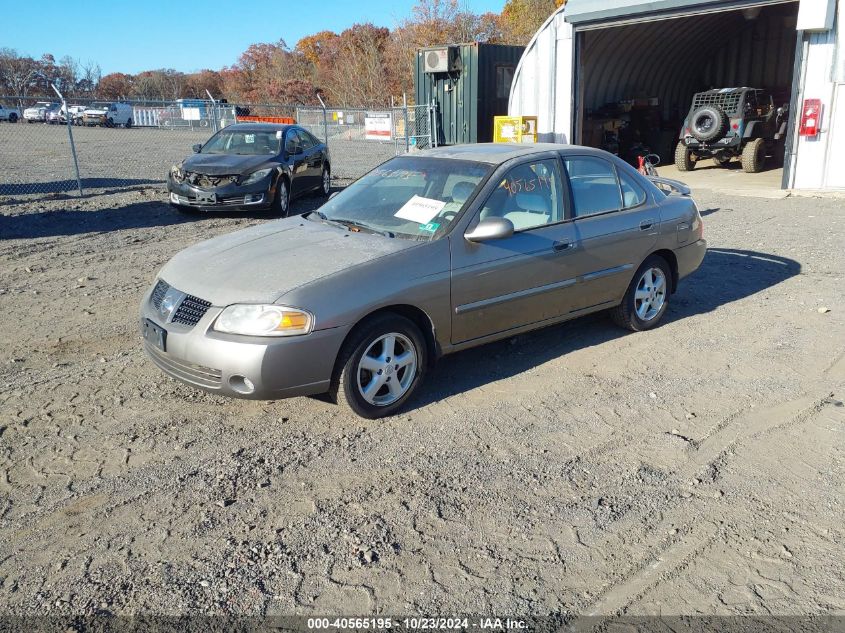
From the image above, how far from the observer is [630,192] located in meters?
6.03

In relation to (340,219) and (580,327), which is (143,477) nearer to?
(340,219)

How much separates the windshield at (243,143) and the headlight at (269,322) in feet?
30.6

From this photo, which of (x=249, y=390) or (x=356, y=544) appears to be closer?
(x=356, y=544)

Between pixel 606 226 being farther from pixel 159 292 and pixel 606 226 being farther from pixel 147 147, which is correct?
pixel 147 147

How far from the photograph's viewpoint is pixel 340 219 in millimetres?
5348

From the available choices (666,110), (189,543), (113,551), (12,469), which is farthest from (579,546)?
(666,110)

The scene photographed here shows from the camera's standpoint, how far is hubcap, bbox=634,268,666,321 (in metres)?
6.13

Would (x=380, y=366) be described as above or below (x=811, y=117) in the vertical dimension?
below

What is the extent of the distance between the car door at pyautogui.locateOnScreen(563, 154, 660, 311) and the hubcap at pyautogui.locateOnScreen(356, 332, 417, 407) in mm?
1633

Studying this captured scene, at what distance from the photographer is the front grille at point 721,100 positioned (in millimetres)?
18984

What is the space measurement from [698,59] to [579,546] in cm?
2465

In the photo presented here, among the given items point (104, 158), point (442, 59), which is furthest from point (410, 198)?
point (104, 158)

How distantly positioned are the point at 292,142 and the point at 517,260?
931 cm

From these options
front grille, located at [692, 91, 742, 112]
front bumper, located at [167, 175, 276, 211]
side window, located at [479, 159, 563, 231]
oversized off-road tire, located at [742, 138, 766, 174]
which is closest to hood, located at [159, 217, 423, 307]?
side window, located at [479, 159, 563, 231]
